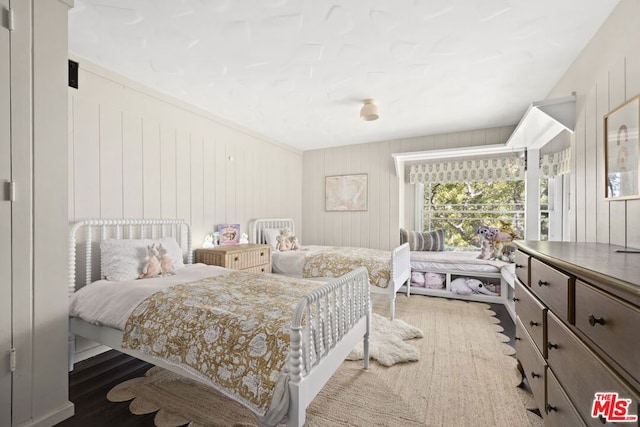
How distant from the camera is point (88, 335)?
2.10 metres

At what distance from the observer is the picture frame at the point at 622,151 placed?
1.49 metres

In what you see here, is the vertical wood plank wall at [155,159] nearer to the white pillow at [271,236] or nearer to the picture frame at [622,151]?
the white pillow at [271,236]

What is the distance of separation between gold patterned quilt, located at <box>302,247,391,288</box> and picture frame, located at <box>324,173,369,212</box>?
1.51m

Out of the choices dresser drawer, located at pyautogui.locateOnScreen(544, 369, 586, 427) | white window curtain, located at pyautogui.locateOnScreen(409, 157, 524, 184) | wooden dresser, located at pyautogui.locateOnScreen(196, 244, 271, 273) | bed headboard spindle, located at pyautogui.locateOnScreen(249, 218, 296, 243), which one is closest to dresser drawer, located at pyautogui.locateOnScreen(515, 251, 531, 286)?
dresser drawer, located at pyautogui.locateOnScreen(544, 369, 586, 427)

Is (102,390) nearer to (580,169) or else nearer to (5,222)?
(5,222)

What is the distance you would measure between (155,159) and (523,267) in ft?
11.1

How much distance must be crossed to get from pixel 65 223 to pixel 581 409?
8.73 ft

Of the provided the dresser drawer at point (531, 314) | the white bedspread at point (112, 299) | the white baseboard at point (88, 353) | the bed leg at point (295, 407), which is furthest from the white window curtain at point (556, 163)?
the white baseboard at point (88, 353)

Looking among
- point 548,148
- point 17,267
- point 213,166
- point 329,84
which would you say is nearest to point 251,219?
point 213,166

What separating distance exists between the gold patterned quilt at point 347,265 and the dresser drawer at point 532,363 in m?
1.50

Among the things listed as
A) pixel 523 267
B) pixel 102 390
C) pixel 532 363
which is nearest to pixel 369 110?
pixel 523 267

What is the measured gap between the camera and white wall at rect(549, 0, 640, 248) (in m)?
1.57

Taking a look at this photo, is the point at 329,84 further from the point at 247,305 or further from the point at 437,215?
the point at 437,215

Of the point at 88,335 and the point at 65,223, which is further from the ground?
the point at 65,223
